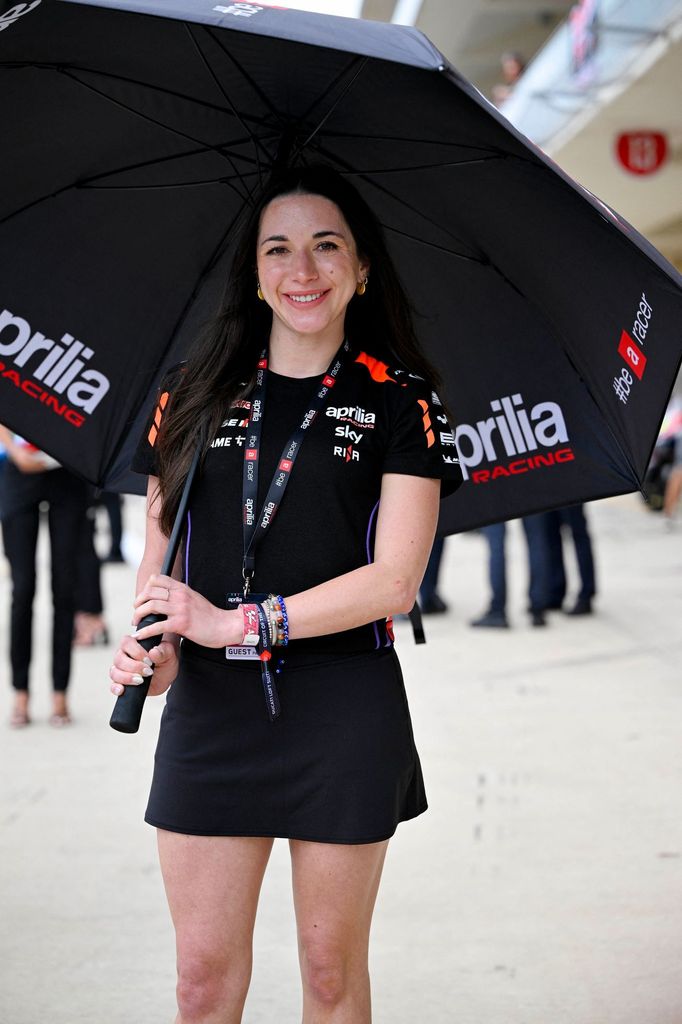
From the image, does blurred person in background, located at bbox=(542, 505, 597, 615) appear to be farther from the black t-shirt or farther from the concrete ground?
the black t-shirt

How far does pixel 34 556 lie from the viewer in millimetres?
6797

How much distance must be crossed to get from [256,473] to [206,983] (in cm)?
98

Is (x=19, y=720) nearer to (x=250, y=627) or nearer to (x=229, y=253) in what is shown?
(x=229, y=253)

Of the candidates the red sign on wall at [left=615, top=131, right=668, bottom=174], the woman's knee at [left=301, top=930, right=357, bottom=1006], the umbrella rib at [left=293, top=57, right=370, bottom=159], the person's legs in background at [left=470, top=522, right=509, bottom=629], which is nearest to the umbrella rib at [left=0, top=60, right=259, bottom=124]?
the umbrella rib at [left=293, top=57, right=370, bottom=159]

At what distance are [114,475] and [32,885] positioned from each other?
2066 millimetres

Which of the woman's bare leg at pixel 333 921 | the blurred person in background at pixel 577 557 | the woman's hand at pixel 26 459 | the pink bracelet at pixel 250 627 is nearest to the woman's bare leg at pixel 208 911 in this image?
the woman's bare leg at pixel 333 921

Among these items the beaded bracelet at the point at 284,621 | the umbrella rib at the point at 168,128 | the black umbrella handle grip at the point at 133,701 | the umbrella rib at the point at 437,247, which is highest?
the umbrella rib at the point at 168,128

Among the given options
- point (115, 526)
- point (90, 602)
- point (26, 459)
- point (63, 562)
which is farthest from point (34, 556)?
point (115, 526)

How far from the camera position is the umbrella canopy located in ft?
9.24

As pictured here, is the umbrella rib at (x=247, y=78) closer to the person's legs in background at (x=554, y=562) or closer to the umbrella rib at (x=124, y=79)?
the umbrella rib at (x=124, y=79)

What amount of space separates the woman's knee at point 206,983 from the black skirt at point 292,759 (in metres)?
0.25

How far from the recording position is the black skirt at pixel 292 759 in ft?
8.00

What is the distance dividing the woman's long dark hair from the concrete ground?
1854mm

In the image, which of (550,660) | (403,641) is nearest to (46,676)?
(403,641)
